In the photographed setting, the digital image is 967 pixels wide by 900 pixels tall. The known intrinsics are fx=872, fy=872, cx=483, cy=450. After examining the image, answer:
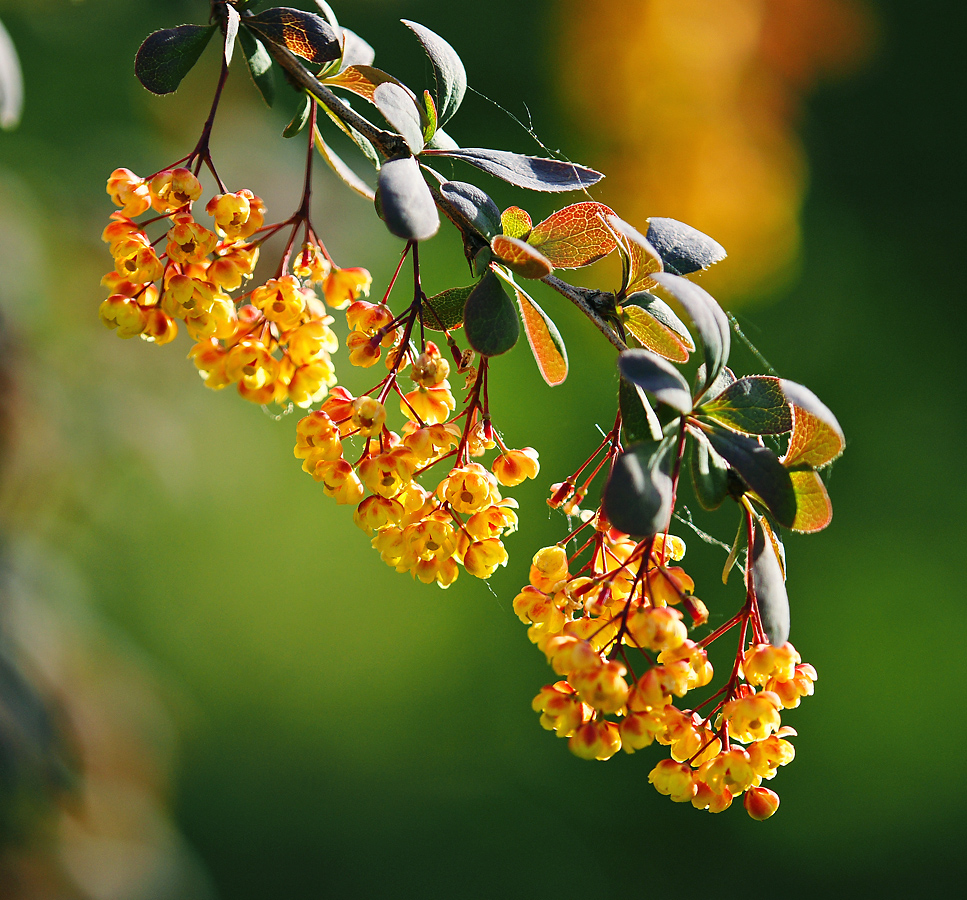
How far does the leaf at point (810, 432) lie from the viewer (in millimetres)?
436

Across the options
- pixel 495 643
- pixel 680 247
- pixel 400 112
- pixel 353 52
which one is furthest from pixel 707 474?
pixel 495 643

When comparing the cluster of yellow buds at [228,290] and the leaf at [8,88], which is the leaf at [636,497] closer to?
the cluster of yellow buds at [228,290]

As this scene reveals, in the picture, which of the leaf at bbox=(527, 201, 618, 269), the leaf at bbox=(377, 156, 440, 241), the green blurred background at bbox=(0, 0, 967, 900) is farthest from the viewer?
the green blurred background at bbox=(0, 0, 967, 900)

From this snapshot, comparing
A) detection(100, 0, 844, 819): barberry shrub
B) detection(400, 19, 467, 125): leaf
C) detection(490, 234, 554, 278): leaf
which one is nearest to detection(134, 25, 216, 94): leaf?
detection(100, 0, 844, 819): barberry shrub

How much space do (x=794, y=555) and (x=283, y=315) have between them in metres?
4.02

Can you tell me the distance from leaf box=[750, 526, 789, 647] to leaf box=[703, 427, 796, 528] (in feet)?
0.10

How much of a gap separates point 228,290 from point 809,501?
0.36 meters

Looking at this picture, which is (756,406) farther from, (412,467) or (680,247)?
(412,467)

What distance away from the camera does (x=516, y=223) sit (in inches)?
20.1

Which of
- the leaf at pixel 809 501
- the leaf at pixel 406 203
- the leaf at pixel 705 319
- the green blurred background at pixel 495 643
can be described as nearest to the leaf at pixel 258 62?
the leaf at pixel 406 203

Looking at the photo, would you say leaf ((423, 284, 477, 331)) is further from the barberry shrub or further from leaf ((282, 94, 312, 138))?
leaf ((282, 94, 312, 138))

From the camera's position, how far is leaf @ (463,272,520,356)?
0.46 meters

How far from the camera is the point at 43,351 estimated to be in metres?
1.44

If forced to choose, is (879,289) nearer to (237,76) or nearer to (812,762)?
(812,762)
